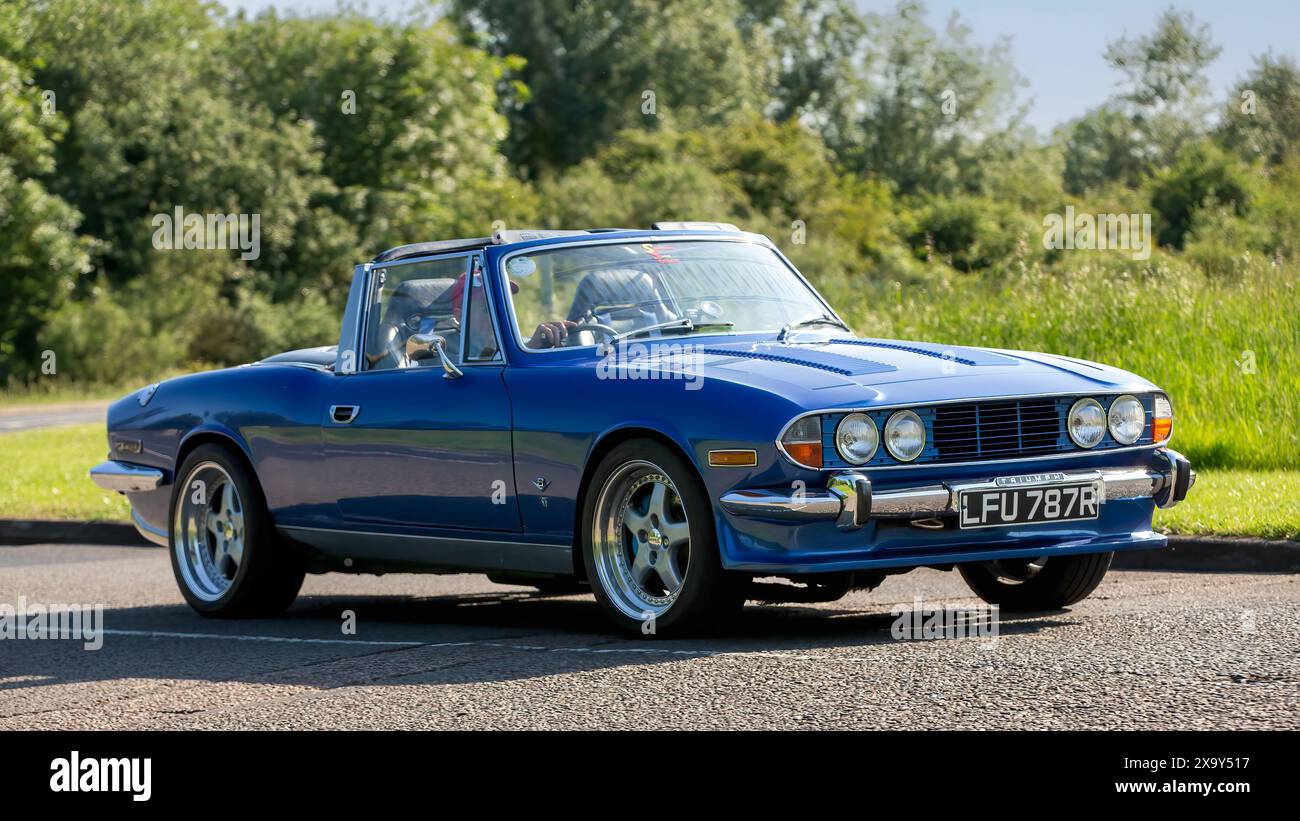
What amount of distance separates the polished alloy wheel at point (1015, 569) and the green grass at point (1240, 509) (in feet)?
8.15

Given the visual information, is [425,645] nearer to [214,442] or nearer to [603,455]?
[603,455]

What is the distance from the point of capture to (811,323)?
8250mm

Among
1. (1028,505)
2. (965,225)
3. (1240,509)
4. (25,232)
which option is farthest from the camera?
(965,225)

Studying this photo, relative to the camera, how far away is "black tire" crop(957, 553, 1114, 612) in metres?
7.59

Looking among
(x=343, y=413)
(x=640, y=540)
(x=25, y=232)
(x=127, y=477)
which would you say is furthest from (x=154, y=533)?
(x=25, y=232)

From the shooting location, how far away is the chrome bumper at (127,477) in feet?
31.8

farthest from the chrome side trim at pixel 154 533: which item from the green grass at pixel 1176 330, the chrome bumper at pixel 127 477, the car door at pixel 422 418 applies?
the green grass at pixel 1176 330

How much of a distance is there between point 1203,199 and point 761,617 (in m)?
37.3

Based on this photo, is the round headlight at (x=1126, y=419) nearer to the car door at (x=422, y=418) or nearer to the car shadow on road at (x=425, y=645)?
the car shadow on road at (x=425, y=645)

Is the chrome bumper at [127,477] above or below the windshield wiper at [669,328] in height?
below

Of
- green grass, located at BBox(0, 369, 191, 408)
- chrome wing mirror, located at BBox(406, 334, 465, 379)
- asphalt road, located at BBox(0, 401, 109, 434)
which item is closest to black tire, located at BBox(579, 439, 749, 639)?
chrome wing mirror, located at BBox(406, 334, 465, 379)

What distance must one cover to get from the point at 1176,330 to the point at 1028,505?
9.79m

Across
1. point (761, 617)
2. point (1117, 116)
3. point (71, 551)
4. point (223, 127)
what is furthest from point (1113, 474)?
point (1117, 116)
